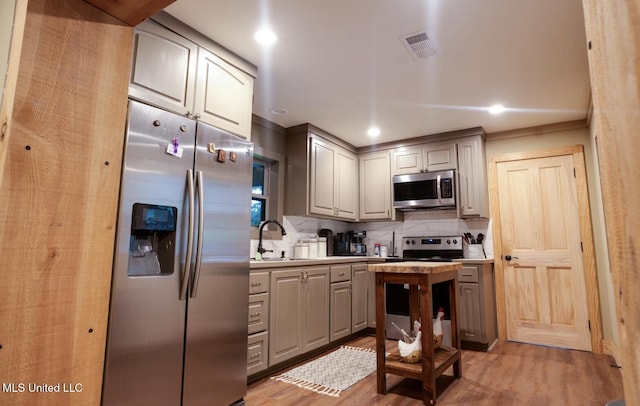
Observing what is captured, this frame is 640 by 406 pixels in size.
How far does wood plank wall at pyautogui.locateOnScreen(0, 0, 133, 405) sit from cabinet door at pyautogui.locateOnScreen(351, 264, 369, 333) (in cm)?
311

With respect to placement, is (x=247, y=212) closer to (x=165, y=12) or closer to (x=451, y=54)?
(x=165, y=12)

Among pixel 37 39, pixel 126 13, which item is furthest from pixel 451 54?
pixel 37 39

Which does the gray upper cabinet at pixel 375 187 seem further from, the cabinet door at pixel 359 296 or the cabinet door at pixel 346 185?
the cabinet door at pixel 359 296

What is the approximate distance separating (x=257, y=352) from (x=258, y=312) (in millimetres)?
297

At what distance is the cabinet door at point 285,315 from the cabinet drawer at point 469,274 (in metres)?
1.77

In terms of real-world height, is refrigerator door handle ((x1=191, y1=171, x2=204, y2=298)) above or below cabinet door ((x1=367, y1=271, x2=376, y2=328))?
above

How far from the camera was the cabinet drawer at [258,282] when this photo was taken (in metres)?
2.63

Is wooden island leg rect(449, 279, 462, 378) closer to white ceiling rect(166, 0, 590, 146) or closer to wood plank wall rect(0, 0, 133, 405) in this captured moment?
white ceiling rect(166, 0, 590, 146)

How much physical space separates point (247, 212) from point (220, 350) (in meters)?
0.87

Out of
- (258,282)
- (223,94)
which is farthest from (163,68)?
(258,282)

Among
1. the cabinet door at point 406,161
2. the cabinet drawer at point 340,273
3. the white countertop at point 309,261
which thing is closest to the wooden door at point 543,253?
the white countertop at point 309,261

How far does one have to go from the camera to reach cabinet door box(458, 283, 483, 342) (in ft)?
11.7

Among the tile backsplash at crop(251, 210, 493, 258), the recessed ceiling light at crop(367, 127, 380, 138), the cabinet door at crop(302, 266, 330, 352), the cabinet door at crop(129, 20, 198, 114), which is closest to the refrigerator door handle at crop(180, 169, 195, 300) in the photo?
the cabinet door at crop(129, 20, 198, 114)

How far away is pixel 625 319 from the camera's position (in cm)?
49
